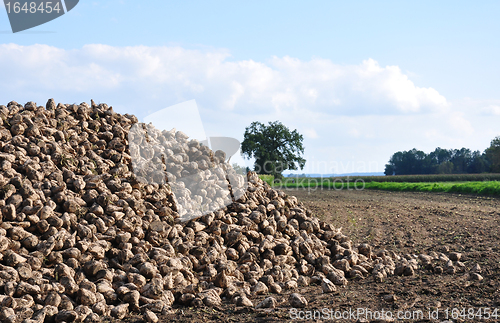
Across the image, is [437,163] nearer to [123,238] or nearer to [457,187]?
[457,187]

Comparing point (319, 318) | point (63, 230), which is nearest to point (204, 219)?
point (63, 230)

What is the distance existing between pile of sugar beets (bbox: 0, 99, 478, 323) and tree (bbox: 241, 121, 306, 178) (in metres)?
22.9

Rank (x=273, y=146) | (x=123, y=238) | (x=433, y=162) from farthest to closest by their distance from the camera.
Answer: (x=433, y=162) → (x=273, y=146) → (x=123, y=238)

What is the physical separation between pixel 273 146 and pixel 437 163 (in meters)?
37.6

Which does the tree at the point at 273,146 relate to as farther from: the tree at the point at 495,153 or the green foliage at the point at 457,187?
the tree at the point at 495,153

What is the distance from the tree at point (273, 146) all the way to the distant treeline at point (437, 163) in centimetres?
3053

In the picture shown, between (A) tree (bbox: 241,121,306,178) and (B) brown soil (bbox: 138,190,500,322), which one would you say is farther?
(A) tree (bbox: 241,121,306,178)

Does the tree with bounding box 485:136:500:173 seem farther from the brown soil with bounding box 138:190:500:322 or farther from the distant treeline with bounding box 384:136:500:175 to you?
the brown soil with bounding box 138:190:500:322

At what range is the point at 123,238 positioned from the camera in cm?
472

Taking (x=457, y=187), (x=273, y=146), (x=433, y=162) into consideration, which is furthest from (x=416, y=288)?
(x=433, y=162)

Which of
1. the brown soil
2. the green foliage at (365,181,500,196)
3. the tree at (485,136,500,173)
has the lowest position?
the brown soil

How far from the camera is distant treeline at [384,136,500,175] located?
173 feet

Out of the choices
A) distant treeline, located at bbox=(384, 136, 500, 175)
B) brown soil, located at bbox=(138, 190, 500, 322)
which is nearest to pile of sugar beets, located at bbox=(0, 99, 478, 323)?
brown soil, located at bbox=(138, 190, 500, 322)

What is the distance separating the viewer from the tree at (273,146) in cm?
2991
